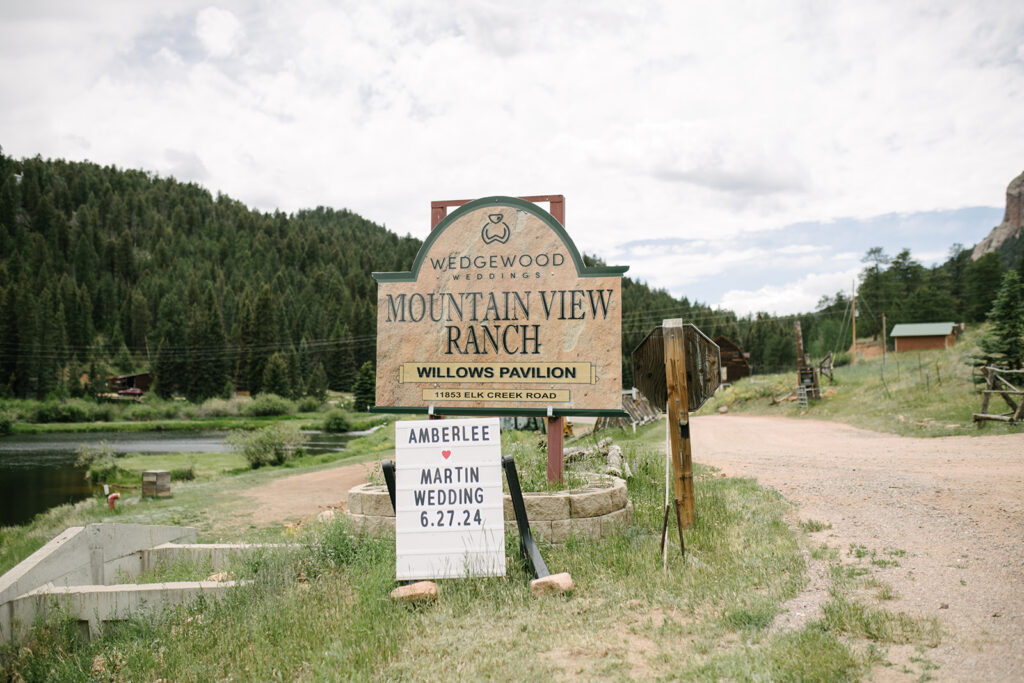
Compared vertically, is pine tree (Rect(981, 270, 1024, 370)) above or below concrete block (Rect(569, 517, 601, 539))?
above

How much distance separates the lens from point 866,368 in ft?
132

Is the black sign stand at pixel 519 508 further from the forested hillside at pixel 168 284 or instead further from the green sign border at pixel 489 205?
the forested hillside at pixel 168 284

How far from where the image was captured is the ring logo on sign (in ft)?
25.5

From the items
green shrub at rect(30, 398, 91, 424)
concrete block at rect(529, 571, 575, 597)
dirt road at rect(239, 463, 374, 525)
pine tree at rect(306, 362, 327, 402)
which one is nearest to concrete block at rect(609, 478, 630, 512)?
concrete block at rect(529, 571, 575, 597)

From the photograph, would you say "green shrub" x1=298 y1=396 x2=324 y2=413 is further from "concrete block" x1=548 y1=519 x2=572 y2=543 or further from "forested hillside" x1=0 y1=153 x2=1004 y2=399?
"concrete block" x1=548 y1=519 x2=572 y2=543

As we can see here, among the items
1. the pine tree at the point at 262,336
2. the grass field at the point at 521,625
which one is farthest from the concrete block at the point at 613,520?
the pine tree at the point at 262,336

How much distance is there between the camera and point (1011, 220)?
489 ft

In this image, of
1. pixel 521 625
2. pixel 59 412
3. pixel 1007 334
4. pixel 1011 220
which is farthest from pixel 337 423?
pixel 1011 220

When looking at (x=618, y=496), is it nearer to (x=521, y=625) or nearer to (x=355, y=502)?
(x=521, y=625)

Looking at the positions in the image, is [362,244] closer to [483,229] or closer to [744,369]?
[744,369]

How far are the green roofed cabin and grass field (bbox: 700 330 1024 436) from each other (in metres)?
23.2

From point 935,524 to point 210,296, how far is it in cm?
11732

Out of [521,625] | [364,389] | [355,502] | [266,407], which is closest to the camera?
[521,625]

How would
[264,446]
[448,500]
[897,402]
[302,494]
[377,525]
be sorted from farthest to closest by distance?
[264,446], [897,402], [302,494], [377,525], [448,500]
